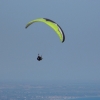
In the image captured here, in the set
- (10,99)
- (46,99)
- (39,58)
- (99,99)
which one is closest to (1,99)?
(10,99)

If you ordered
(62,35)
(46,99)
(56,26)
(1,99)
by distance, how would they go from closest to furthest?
(62,35), (56,26), (1,99), (46,99)

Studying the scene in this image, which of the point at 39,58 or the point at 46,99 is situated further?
the point at 46,99

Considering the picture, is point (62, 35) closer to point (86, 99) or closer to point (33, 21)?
point (33, 21)

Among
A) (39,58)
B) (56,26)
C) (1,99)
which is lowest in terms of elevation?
(39,58)

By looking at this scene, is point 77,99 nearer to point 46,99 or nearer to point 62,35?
point 46,99

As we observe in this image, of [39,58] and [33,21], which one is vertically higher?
[33,21]

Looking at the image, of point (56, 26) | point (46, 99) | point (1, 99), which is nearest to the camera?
point (56, 26)

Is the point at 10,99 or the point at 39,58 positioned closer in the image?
A: the point at 39,58

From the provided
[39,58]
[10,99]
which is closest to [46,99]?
[10,99]

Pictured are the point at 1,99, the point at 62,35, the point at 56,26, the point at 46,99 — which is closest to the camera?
the point at 62,35
